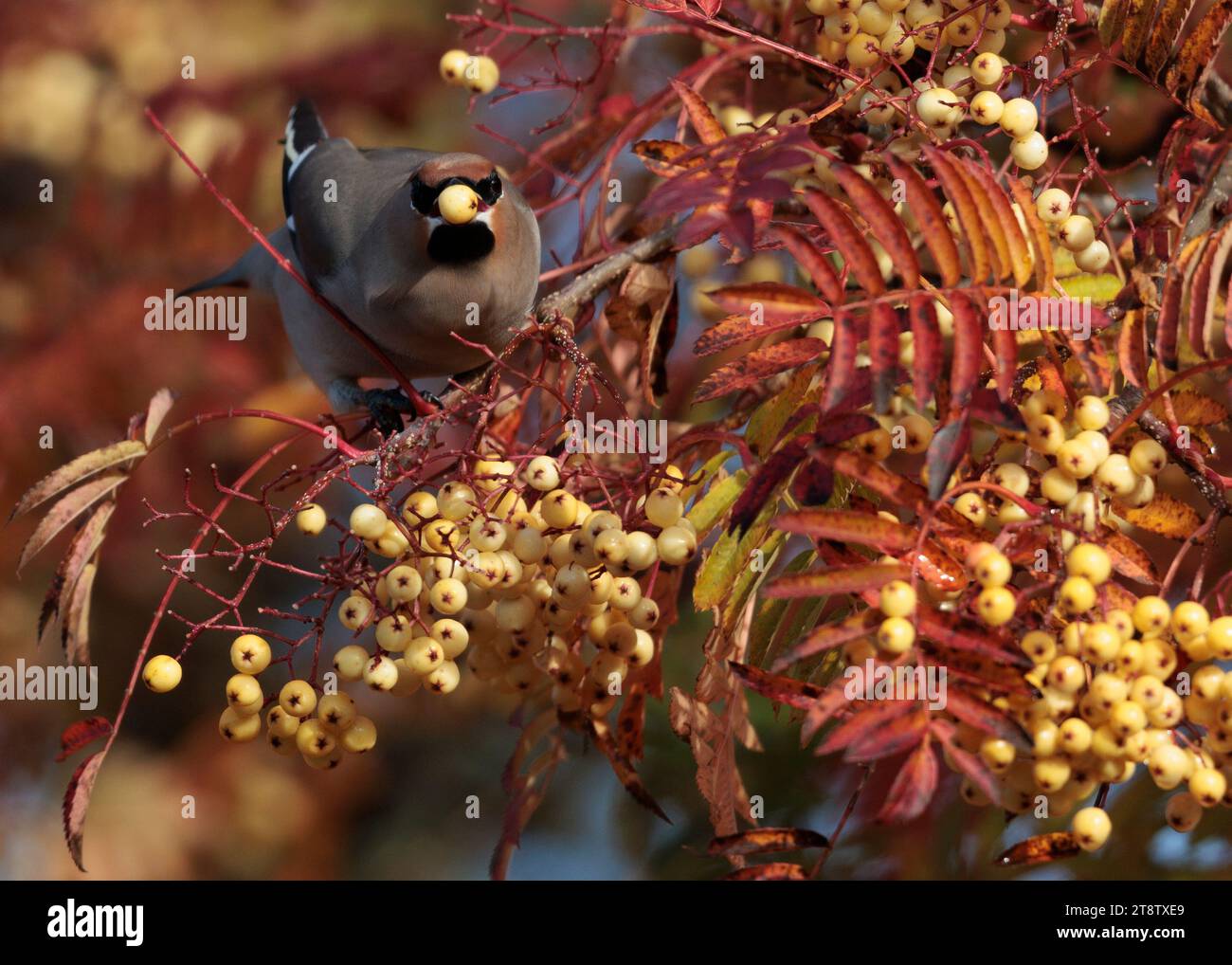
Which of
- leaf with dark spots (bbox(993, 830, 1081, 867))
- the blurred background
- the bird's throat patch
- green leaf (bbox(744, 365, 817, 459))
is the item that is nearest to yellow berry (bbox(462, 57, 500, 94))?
the bird's throat patch

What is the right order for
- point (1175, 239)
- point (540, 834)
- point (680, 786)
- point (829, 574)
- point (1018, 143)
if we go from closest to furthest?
point (829, 574)
point (1175, 239)
point (1018, 143)
point (680, 786)
point (540, 834)

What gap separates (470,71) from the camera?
91.5 inches

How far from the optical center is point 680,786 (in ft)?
9.34

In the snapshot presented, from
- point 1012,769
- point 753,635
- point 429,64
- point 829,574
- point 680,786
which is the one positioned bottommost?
point 680,786

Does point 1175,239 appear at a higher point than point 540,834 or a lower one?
higher

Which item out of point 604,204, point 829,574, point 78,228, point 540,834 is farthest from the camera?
point 540,834

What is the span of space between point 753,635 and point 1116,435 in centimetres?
50

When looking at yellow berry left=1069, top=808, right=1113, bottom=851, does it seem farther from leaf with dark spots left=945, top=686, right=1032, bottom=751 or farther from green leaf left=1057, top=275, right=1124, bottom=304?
green leaf left=1057, top=275, right=1124, bottom=304

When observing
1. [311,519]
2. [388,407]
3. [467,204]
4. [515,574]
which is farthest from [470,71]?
[515,574]

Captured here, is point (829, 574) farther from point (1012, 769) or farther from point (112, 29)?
point (112, 29)

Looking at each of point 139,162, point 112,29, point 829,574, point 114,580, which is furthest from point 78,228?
point 829,574

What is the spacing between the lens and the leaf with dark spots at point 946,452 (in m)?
1.22

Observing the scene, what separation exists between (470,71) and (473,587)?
1017 millimetres

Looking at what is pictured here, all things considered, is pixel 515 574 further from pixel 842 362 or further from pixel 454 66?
pixel 454 66
